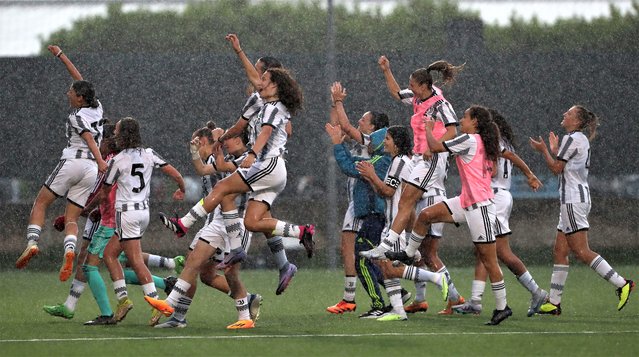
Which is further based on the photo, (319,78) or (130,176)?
(319,78)

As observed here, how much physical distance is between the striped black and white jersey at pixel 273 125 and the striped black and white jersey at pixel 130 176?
103 cm

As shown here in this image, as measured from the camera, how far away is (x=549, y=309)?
41.1 ft

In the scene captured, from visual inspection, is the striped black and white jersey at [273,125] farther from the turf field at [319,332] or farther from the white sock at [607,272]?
the white sock at [607,272]

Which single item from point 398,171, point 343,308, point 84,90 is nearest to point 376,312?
point 343,308

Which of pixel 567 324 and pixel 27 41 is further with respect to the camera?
pixel 27 41

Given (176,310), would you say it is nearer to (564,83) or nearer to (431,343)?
(431,343)

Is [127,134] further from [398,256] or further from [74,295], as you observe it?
[398,256]

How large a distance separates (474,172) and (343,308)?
2389 millimetres

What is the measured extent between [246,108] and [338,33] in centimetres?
908

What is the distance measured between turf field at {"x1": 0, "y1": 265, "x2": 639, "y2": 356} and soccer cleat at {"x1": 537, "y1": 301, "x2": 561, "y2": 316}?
0.32 ft

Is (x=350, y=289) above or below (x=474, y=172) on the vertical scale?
below

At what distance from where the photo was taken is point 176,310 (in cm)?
1134

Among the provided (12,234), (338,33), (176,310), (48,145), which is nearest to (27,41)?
(48,145)

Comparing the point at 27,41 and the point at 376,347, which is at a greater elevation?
the point at 27,41
